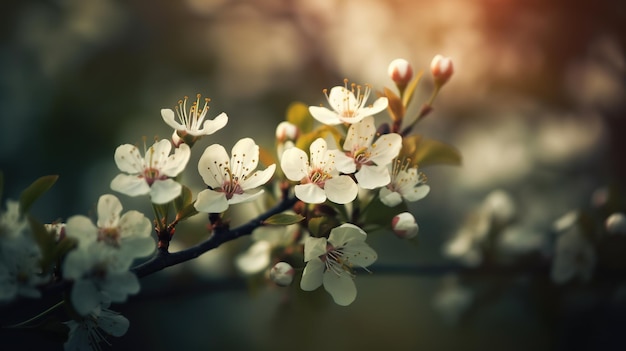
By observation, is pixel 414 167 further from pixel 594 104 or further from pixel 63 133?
pixel 63 133

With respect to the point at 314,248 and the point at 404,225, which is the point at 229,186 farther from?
the point at 404,225

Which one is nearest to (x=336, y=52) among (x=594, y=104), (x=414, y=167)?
(x=594, y=104)

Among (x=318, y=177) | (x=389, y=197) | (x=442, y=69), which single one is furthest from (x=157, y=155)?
(x=442, y=69)

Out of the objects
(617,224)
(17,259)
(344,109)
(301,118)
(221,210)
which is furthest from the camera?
(617,224)

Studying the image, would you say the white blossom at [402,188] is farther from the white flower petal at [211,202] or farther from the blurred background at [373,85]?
the blurred background at [373,85]

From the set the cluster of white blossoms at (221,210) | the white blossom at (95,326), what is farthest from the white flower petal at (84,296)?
the white blossom at (95,326)

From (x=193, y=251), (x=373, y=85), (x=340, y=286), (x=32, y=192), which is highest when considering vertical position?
(x=32, y=192)

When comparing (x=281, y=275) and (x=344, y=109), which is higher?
(x=344, y=109)

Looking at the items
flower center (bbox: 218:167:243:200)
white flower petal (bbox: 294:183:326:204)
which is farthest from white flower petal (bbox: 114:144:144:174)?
white flower petal (bbox: 294:183:326:204)

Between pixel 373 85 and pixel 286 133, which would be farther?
pixel 373 85
